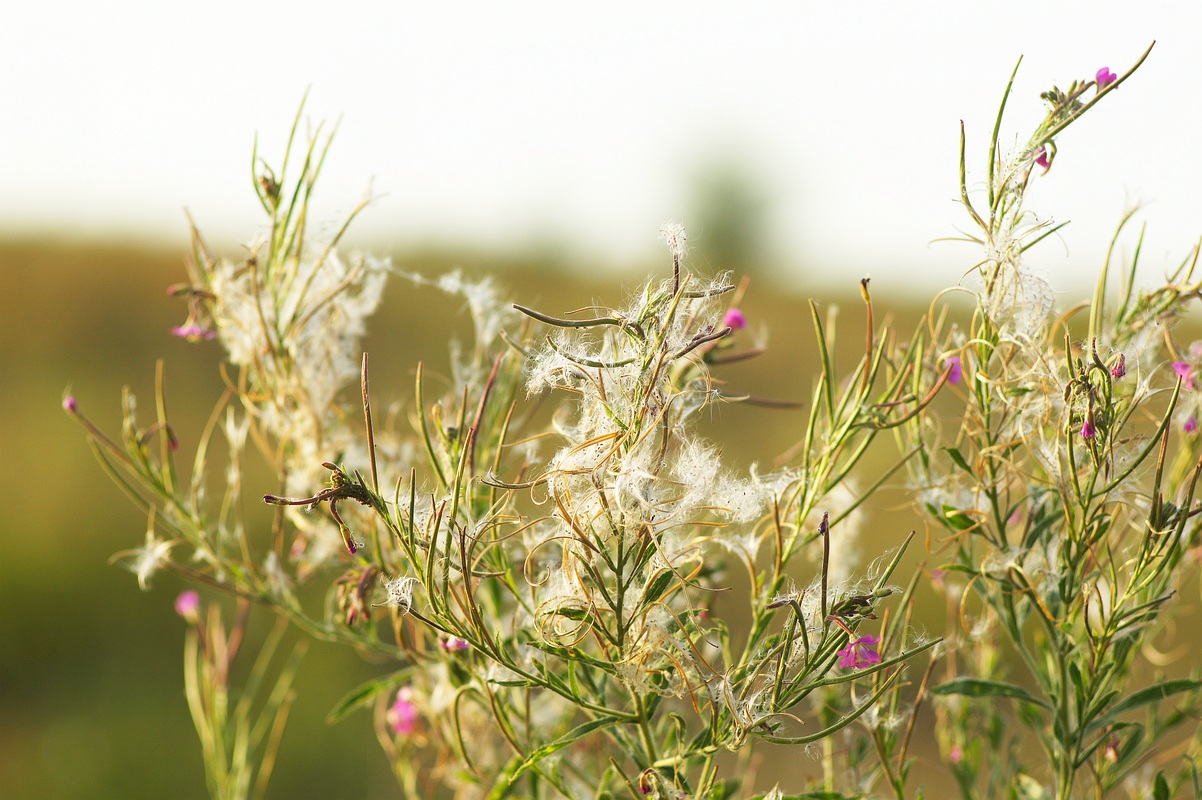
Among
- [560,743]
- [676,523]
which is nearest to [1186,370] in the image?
[676,523]

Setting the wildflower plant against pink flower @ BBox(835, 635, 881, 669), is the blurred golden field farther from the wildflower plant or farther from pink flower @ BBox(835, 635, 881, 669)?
pink flower @ BBox(835, 635, 881, 669)

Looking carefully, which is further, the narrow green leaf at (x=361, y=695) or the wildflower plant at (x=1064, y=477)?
the narrow green leaf at (x=361, y=695)

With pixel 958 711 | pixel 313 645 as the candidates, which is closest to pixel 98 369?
pixel 313 645

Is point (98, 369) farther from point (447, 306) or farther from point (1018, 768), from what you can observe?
point (1018, 768)

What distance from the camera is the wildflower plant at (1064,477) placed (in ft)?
2.37

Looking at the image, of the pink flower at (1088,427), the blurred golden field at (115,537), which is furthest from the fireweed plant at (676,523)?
the blurred golden field at (115,537)

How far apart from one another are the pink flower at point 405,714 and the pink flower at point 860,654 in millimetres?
580

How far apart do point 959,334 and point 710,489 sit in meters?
0.36

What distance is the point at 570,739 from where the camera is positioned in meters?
0.70

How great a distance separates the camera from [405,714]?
1.12 metres

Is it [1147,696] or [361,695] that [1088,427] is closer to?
[1147,696]

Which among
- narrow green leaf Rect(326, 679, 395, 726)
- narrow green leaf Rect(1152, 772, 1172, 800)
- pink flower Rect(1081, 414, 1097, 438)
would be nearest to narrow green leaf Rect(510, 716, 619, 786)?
narrow green leaf Rect(326, 679, 395, 726)

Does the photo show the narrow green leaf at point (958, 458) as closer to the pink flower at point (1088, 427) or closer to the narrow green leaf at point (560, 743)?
the pink flower at point (1088, 427)

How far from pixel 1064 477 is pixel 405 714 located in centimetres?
79
